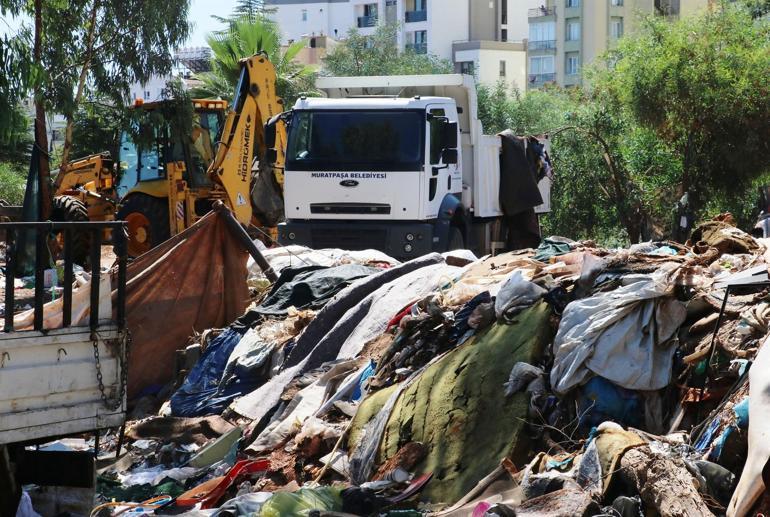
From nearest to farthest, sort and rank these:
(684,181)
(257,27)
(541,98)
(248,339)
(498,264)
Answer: (498,264) < (248,339) < (684,181) < (257,27) < (541,98)

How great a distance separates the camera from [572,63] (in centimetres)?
6197

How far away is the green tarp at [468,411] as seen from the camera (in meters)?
5.99

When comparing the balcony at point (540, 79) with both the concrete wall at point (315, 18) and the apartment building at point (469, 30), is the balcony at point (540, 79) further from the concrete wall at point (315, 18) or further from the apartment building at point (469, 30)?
the concrete wall at point (315, 18)

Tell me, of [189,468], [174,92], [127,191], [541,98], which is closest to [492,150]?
[174,92]

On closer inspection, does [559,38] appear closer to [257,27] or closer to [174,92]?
A: [257,27]

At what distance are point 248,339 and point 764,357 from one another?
17.1 feet

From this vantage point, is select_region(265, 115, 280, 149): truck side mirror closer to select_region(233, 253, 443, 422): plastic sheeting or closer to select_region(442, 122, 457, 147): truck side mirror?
select_region(442, 122, 457, 147): truck side mirror

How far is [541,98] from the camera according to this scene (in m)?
37.0

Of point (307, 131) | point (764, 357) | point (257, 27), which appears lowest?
point (764, 357)

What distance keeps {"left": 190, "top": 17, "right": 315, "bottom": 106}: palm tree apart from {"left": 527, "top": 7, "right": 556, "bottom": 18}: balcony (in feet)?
115

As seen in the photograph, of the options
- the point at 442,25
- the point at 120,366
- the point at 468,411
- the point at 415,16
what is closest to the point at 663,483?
the point at 468,411

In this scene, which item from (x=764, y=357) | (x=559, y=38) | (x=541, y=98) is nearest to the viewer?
(x=764, y=357)

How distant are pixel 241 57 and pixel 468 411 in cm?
2245

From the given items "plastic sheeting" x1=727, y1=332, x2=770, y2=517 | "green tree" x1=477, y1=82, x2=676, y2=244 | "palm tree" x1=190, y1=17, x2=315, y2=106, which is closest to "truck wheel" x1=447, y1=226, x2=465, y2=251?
"green tree" x1=477, y1=82, x2=676, y2=244
